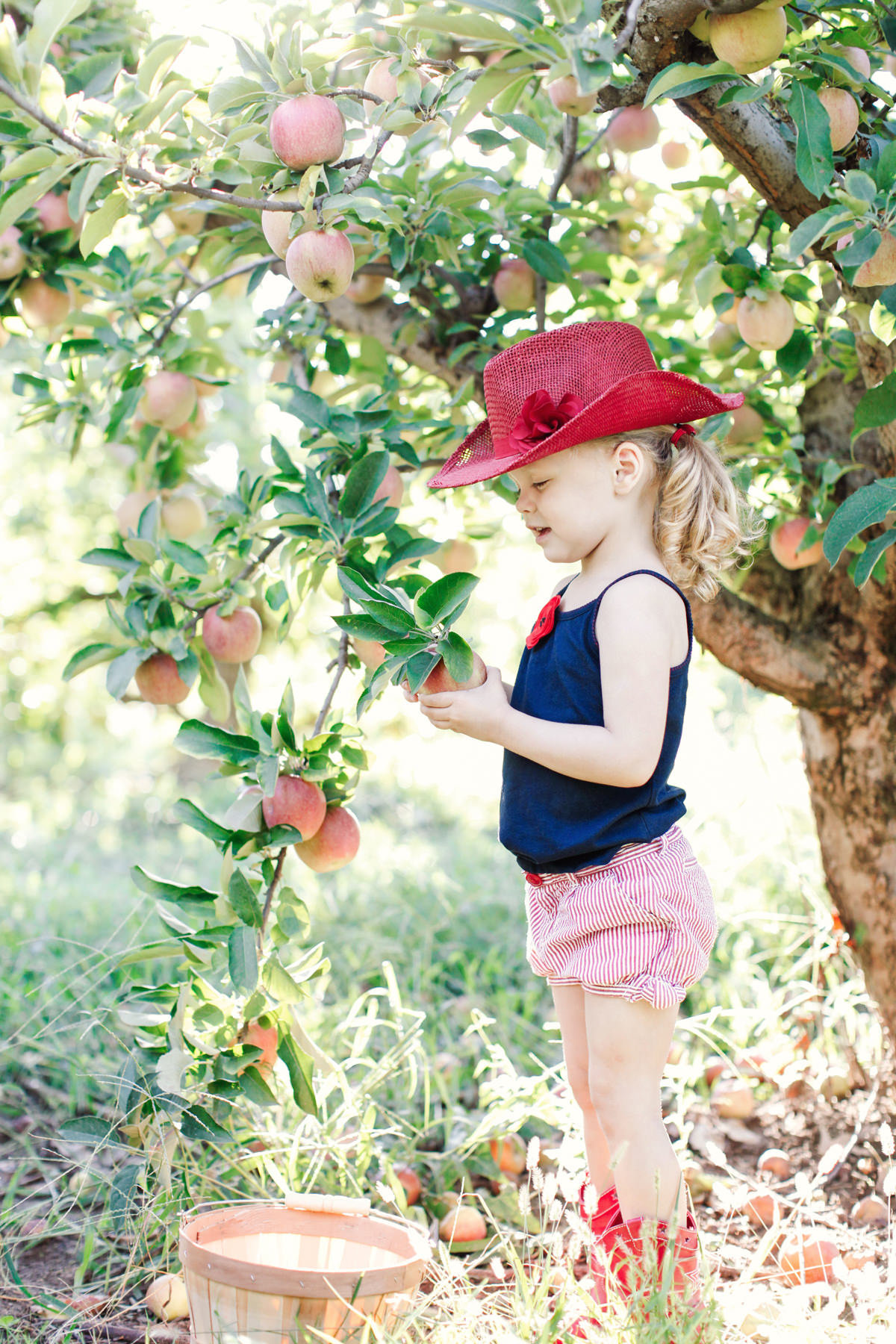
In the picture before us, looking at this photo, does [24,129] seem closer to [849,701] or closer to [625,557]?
[625,557]

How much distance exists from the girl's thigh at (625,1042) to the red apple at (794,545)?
86cm

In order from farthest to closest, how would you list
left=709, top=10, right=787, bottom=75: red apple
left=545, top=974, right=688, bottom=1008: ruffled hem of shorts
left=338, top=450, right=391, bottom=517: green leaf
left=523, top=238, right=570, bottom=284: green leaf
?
left=523, top=238, right=570, bottom=284: green leaf → left=338, top=450, right=391, bottom=517: green leaf → left=545, top=974, right=688, bottom=1008: ruffled hem of shorts → left=709, top=10, right=787, bottom=75: red apple

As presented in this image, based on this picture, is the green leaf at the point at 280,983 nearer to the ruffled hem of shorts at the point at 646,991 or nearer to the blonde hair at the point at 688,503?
the ruffled hem of shorts at the point at 646,991

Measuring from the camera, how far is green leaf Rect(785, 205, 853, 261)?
1.08 metres

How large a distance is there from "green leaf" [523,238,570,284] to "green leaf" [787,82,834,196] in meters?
0.49

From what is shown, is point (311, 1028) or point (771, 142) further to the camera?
point (311, 1028)

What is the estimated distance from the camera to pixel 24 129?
129 centimetres

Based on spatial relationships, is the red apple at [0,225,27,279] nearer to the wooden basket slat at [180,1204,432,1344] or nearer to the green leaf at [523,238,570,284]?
the green leaf at [523,238,570,284]

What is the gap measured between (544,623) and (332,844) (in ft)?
1.39

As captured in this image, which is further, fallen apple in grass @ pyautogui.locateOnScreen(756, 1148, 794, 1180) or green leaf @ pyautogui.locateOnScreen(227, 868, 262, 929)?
fallen apple in grass @ pyautogui.locateOnScreen(756, 1148, 794, 1180)

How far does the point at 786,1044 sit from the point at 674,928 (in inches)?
43.3

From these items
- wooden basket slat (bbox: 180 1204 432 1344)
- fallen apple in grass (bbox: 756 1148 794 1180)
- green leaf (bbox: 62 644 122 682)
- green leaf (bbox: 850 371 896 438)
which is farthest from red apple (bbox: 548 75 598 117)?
fallen apple in grass (bbox: 756 1148 794 1180)

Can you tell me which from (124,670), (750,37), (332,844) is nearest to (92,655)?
(124,670)

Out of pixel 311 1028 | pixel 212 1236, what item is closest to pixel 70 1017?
pixel 311 1028
